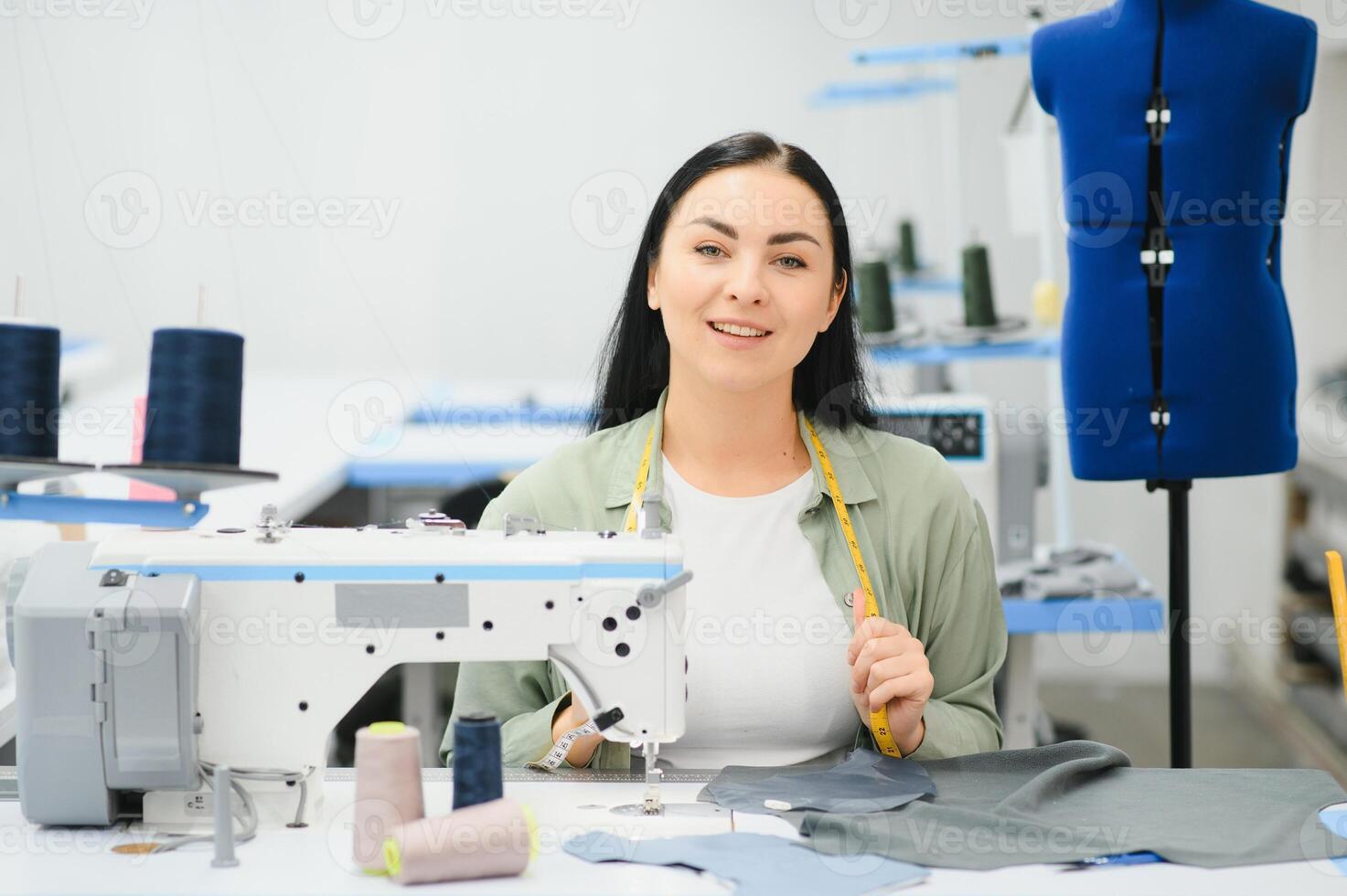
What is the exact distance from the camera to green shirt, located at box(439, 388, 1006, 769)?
1.77 metres

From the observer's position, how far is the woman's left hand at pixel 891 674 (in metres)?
1.57

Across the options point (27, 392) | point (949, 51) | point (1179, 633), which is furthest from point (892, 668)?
point (949, 51)

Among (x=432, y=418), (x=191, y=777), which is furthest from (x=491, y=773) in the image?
(x=432, y=418)

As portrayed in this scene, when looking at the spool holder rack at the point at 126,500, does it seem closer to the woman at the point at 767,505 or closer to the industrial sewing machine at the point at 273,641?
the industrial sewing machine at the point at 273,641

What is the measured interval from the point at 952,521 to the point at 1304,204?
11.0 feet

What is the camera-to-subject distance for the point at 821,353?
6.51ft

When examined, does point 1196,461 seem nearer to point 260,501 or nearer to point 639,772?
point 639,772

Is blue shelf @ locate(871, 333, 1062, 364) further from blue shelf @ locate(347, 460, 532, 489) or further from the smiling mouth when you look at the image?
the smiling mouth

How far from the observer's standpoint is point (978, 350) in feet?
11.7

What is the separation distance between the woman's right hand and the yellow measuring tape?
0.25 meters
